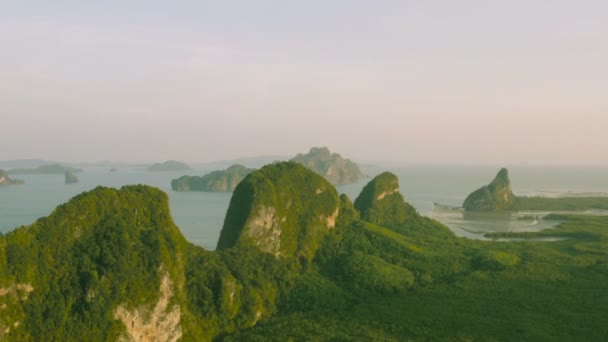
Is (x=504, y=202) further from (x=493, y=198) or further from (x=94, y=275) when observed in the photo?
(x=94, y=275)

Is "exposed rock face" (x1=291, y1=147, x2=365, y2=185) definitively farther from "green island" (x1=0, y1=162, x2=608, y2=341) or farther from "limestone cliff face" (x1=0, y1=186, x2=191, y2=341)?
"limestone cliff face" (x1=0, y1=186, x2=191, y2=341)

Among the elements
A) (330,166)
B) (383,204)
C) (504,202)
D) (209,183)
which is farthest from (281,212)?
(330,166)

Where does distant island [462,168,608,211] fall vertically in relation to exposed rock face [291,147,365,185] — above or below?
below

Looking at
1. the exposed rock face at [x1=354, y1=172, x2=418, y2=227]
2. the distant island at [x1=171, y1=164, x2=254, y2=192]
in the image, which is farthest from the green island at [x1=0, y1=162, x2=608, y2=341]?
the distant island at [x1=171, y1=164, x2=254, y2=192]

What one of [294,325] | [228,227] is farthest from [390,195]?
[294,325]

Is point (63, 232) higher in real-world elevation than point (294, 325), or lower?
higher

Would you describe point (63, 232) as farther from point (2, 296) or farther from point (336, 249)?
point (336, 249)
